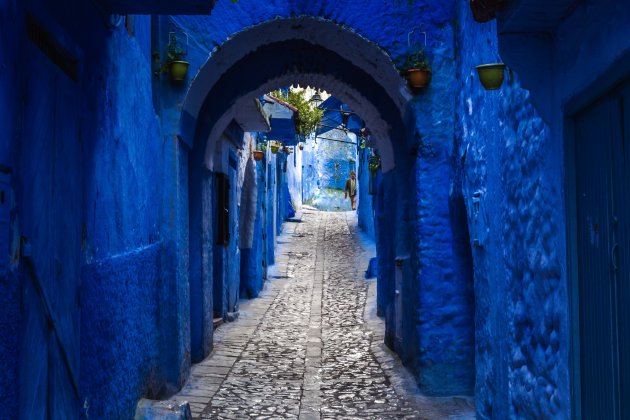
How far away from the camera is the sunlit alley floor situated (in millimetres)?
6293

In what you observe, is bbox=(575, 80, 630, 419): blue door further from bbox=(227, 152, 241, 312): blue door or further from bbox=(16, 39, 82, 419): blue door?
bbox=(227, 152, 241, 312): blue door

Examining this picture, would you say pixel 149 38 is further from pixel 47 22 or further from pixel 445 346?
pixel 445 346

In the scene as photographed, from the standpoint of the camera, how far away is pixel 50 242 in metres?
3.39

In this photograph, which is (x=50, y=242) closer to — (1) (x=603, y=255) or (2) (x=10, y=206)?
(2) (x=10, y=206)

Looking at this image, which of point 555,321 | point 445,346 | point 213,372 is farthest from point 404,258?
point 555,321

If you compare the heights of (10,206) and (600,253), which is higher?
(10,206)

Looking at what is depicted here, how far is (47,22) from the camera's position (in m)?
3.21

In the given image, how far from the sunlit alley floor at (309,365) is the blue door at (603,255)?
3325 mm

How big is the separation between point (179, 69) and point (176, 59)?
0.18 metres

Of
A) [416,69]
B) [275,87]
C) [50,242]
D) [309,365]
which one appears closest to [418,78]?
[416,69]

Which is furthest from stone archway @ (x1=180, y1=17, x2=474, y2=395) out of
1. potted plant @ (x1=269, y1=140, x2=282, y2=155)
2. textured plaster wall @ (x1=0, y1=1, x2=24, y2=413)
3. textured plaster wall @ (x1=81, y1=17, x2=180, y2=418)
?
potted plant @ (x1=269, y1=140, x2=282, y2=155)

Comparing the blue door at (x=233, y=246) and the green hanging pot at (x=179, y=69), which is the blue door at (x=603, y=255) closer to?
the green hanging pot at (x=179, y=69)

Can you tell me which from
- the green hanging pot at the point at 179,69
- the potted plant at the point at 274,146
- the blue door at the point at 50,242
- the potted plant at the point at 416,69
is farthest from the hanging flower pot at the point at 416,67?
the potted plant at the point at 274,146

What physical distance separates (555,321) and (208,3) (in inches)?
106
